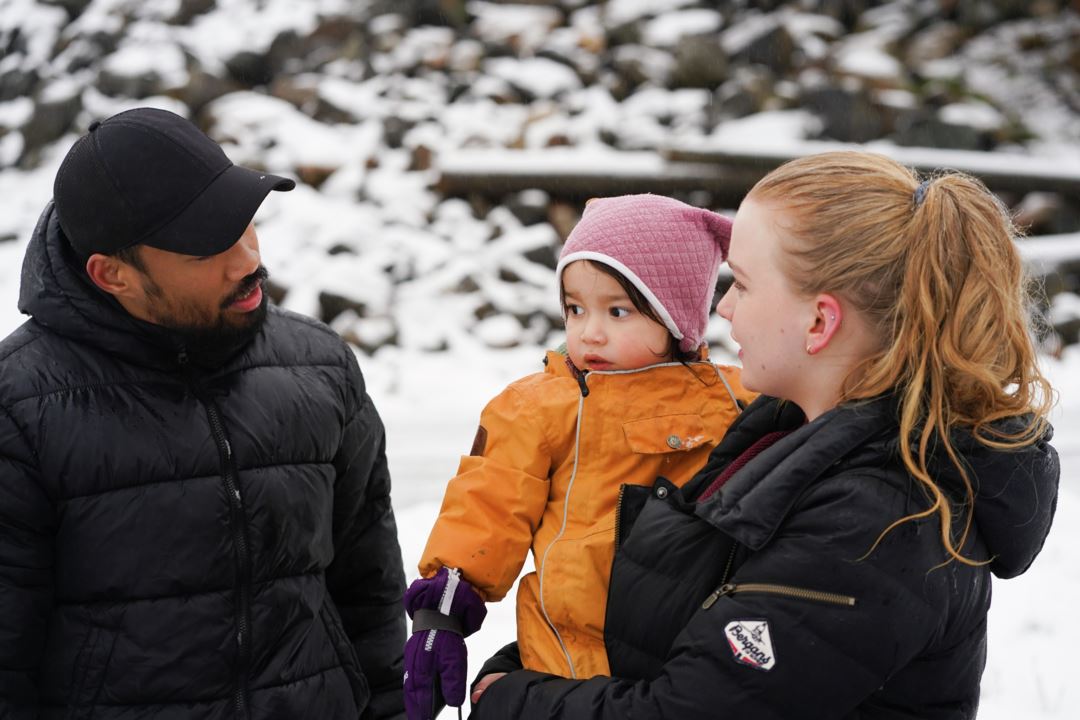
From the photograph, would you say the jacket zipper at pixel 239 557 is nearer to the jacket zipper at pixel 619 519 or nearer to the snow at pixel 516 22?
the jacket zipper at pixel 619 519

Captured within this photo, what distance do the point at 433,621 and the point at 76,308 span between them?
3.08 feet

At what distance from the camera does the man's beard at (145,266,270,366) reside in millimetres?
1953

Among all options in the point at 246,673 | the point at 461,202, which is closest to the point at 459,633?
the point at 246,673

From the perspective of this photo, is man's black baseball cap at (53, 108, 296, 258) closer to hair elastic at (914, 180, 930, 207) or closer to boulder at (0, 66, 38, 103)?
hair elastic at (914, 180, 930, 207)

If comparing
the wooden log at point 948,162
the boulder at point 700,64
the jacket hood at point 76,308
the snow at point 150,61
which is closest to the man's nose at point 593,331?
the jacket hood at point 76,308

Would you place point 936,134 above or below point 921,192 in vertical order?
below

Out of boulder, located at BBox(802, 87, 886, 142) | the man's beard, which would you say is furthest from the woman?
boulder, located at BBox(802, 87, 886, 142)

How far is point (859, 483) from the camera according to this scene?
4.49 ft

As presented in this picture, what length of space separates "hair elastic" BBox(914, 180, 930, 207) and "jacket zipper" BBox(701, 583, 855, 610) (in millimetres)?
596

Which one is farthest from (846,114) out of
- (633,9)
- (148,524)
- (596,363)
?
(148,524)

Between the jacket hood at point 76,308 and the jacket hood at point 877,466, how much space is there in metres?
1.19

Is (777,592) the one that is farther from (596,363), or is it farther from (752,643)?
(596,363)

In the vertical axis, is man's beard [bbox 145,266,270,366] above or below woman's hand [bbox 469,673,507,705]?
above

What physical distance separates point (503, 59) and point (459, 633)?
10057 millimetres
